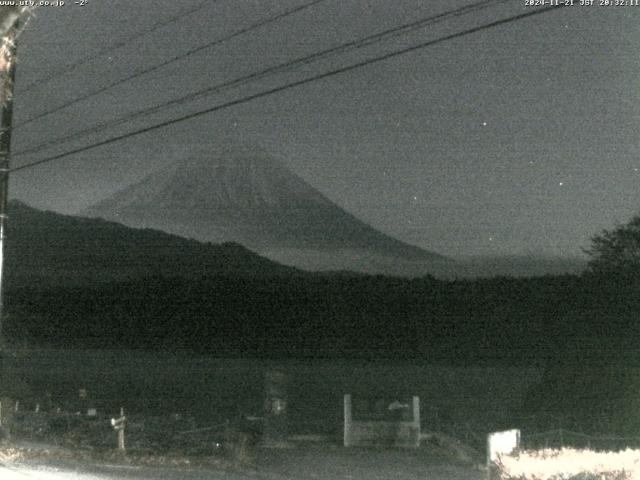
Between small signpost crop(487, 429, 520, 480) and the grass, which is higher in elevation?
small signpost crop(487, 429, 520, 480)

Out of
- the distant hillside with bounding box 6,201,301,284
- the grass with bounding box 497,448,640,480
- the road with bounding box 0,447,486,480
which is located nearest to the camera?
the grass with bounding box 497,448,640,480

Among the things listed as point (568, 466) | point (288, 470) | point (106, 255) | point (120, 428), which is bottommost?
point (288, 470)

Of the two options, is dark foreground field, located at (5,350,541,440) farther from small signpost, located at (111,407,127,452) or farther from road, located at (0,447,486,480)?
small signpost, located at (111,407,127,452)

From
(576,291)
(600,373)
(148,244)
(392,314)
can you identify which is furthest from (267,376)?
(148,244)

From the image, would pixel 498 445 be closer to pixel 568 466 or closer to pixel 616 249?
pixel 568 466

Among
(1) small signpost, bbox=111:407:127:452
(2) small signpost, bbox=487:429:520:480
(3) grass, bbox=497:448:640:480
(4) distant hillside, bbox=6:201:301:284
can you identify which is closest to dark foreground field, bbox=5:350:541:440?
(1) small signpost, bbox=111:407:127:452

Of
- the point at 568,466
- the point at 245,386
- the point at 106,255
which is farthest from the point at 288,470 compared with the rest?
the point at 106,255

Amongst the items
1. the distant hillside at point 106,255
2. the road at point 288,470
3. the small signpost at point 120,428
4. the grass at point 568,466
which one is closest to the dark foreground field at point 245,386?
the road at point 288,470

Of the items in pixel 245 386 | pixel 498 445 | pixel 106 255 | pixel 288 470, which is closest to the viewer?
pixel 498 445

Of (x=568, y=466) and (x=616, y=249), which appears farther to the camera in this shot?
(x=616, y=249)
